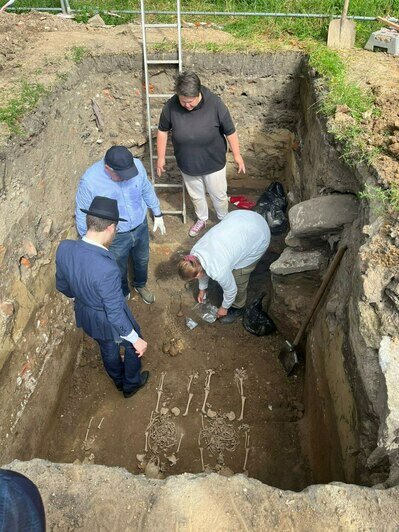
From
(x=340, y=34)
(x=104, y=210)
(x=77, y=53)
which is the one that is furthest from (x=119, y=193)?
(x=340, y=34)

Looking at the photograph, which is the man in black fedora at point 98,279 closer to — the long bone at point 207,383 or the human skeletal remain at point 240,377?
the long bone at point 207,383

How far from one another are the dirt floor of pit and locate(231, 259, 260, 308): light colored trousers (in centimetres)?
29

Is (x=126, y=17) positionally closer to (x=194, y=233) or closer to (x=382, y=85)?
(x=194, y=233)

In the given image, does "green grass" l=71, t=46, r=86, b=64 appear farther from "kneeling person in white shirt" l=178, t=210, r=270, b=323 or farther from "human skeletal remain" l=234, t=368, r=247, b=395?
"human skeletal remain" l=234, t=368, r=247, b=395

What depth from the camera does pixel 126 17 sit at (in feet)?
22.2

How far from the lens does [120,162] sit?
3994 millimetres

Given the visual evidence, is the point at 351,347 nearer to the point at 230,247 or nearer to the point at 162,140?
the point at 230,247

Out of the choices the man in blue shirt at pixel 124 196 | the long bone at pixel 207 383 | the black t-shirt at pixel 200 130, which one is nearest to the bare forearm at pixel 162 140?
the black t-shirt at pixel 200 130

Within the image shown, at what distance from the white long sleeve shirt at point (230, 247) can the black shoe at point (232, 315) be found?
0.33m

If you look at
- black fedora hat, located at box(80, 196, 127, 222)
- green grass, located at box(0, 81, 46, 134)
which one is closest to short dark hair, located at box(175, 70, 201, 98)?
green grass, located at box(0, 81, 46, 134)

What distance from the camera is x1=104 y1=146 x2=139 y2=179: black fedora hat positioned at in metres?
3.99

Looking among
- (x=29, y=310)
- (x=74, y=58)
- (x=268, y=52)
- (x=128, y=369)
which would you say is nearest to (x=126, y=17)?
(x=74, y=58)

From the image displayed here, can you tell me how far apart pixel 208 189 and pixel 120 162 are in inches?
74.3

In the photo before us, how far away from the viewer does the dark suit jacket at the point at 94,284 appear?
3.40 m
